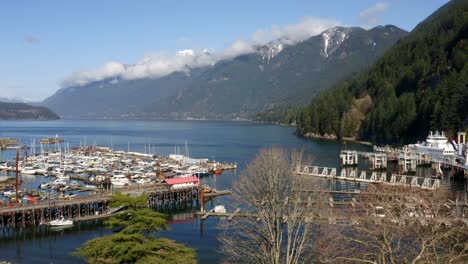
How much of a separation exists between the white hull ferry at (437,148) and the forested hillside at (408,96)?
25.0ft

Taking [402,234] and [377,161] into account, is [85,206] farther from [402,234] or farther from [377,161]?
[377,161]

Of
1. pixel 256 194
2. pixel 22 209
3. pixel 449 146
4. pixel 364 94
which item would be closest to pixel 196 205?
pixel 22 209

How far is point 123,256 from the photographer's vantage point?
2091 cm

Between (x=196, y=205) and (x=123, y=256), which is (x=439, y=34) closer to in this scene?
(x=196, y=205)

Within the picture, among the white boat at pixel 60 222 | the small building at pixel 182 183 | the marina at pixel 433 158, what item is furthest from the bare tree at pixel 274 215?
the marina at pixel 433 158

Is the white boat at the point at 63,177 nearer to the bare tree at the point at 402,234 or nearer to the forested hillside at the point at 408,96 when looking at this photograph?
the bare tree at the point at 402,234

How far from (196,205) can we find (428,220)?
33.9 metres

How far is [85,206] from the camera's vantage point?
45.7m

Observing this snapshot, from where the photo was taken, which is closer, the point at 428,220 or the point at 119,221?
the point at 428,220

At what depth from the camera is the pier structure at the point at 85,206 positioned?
4188 centimetres

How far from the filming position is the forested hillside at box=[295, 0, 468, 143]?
89875mm

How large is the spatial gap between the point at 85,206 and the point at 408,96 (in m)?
82.1

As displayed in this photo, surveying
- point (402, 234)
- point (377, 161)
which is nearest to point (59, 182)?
point (377, 161)

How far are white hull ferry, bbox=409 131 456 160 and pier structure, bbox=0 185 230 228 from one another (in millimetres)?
35867
